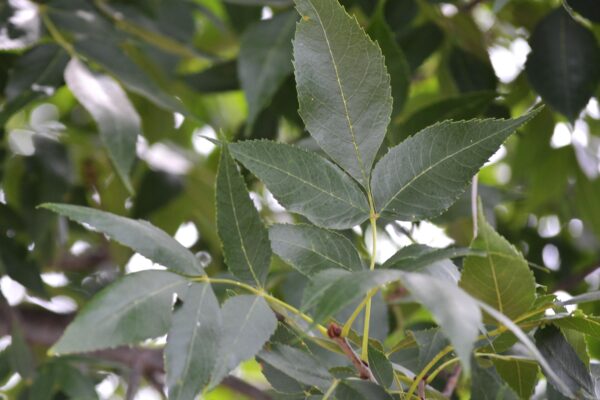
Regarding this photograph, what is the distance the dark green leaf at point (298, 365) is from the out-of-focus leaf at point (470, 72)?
0.43 meters

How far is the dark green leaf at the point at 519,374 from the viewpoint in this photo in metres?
0.40

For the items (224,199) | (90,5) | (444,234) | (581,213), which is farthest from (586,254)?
(224,199)

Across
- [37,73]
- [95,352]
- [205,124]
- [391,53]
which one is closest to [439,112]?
[391,53]

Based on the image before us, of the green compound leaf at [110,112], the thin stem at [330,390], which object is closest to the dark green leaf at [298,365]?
the thin stem at [330,390]

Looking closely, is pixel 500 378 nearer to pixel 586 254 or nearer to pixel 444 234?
pixel 444 234

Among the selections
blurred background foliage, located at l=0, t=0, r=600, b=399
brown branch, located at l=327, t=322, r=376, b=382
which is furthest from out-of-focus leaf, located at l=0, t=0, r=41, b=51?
brown branch, located at l=327, t=322, r=376, b=382

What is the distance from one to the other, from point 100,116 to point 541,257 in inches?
20.0

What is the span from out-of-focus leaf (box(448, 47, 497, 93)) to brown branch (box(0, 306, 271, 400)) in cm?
34

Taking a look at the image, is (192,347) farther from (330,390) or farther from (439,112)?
(439,112)

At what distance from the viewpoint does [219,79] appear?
820 millimetres

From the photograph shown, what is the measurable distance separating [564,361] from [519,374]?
0.02m

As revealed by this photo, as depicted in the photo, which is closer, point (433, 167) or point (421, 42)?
point (433, 167)

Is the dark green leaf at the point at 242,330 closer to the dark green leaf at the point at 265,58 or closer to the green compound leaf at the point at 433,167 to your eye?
the green compound leaf at the point at 433,167

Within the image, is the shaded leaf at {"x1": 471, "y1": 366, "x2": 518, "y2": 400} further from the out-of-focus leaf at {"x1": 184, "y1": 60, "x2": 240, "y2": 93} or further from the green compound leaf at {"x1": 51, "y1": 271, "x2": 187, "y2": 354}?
the out-of-focus leaf at {"x1": 184, "y1": 60, "x2": 240, "y2": 93}
